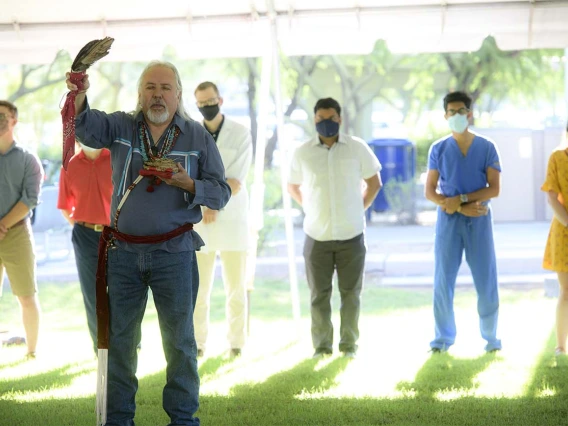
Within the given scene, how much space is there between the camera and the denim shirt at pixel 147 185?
439 cm

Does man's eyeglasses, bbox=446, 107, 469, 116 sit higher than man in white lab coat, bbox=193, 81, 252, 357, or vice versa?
man's eyeglasses, bbox=446, 107, 469, 116

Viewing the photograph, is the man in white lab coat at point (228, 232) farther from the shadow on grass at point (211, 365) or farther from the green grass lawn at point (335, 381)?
the green grass lawn at point (335, 381)

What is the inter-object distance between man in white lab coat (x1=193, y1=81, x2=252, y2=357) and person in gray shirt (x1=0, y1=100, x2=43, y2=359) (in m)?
1.25

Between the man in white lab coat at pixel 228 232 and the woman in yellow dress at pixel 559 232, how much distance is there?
224 cm

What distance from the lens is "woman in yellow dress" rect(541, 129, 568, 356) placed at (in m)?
6.86

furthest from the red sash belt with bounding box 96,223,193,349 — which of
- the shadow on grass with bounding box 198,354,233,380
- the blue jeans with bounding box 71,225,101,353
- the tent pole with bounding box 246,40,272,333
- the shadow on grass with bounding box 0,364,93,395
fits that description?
the tent pole with bounding box 246,40,272,333

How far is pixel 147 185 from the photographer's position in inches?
173

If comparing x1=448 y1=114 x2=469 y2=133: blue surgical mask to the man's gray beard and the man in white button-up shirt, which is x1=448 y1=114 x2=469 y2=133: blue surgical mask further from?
the man's gray beard

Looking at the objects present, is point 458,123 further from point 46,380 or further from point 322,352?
point 46,380

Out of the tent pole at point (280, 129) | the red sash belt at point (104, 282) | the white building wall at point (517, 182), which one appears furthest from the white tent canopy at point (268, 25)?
the white building wall at point (517, 182)

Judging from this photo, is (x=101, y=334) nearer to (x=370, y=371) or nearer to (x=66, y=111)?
(x=66, y=111)

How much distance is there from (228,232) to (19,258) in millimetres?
1554

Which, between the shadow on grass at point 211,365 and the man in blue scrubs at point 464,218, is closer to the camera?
the shadow on grass at point 211,365

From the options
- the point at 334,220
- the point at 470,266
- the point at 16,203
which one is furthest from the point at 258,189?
the point at 16,203
